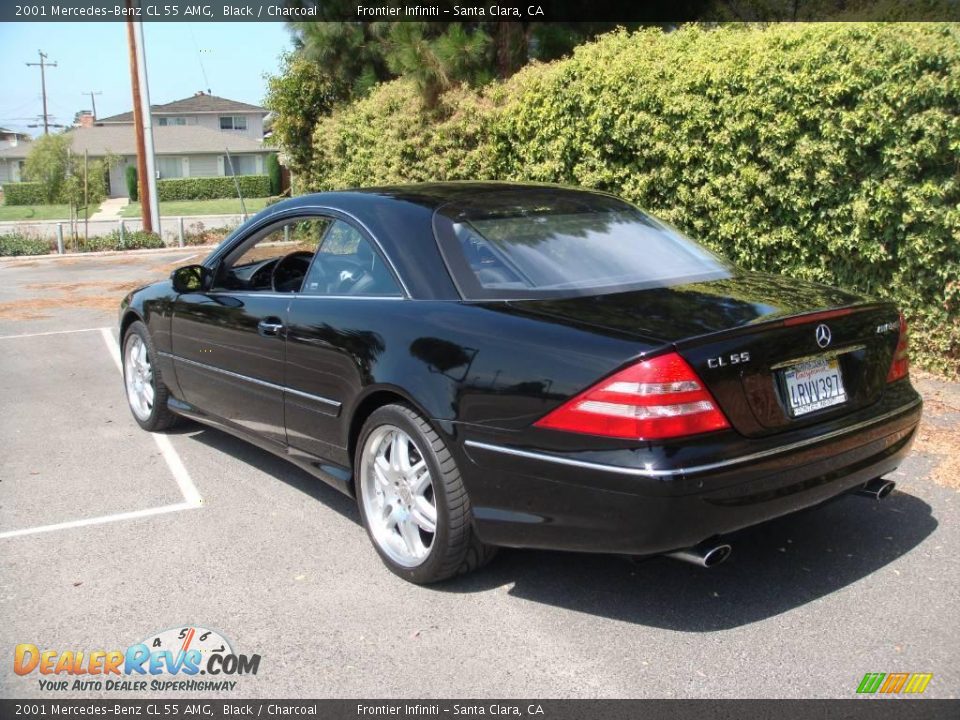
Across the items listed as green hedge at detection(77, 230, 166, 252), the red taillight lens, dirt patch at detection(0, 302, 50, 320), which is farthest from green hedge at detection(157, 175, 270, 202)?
the red taillight lens

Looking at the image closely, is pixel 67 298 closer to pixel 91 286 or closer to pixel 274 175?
pixel 91 286

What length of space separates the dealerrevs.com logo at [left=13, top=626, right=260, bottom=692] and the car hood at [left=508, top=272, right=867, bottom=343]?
66.0 inches

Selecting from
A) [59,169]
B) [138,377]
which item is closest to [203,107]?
[59,169]

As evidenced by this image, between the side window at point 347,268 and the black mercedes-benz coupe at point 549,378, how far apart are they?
0.01 m

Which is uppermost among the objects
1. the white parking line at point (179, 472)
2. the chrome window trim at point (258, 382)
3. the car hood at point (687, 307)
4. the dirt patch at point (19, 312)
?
the car hood at point (687, 307)

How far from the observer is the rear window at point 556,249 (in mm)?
3869

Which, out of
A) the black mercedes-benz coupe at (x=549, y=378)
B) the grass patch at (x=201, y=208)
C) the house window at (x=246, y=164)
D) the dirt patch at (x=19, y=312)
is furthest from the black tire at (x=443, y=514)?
the house window at (x=246, y=164)

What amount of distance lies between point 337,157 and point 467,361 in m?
14.4

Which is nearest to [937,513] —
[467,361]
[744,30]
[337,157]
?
[467,361]

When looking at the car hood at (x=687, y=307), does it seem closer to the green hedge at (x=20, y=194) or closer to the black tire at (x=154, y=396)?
the black tire at (x=154, y=396)

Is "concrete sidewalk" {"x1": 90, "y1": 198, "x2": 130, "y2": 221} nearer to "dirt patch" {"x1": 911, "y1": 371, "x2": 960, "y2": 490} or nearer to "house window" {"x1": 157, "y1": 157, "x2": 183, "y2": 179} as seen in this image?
"house window" {"x1": 157, "y1": 157, "x2": 183, "y2": 179}

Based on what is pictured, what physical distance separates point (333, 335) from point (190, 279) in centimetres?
170

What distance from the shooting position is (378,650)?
11.0ft

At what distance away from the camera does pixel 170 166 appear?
67.3 m
